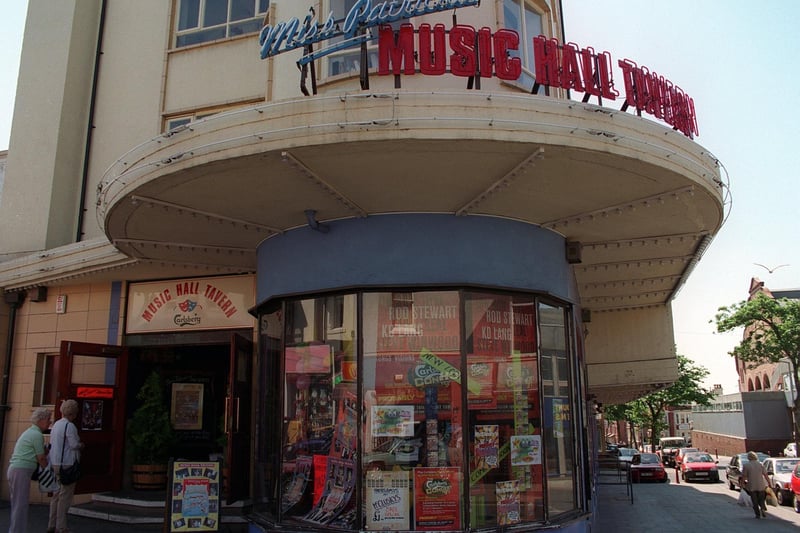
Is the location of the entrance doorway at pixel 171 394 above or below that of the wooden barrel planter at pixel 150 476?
above

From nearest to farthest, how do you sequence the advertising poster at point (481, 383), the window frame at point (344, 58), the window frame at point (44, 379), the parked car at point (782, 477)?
the advertising poster at point (481, 383) → the window frame at point (344, 58) → the window frame at point (44, 379) → the parked car at point (782, 477)

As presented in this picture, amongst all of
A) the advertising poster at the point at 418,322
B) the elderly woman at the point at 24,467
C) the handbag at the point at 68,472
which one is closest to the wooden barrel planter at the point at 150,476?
the handbag at the point at 68,472

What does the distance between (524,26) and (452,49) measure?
2.96m

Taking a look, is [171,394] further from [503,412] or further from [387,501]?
[503,412]

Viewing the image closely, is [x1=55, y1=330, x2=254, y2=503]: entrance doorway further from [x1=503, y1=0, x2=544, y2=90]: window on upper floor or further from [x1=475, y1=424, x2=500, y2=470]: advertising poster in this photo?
[x1=503, y1=0, x2=544, y2=90]: window on upper floor

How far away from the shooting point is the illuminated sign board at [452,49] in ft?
21.6

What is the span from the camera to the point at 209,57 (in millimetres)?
11688

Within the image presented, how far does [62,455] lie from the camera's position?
8.43 m

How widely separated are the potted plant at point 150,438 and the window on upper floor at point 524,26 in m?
8.17

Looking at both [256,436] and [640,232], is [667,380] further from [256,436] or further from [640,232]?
[256,436]

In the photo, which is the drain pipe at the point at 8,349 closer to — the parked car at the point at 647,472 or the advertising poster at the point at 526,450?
the advertising poster at the point at 526,450

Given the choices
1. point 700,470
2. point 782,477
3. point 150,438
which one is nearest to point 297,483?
point 150,438

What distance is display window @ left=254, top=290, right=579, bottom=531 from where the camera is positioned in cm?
730

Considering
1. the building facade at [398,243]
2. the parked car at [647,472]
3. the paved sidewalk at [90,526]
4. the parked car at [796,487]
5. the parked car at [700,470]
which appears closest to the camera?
the building facade at [398,243]
